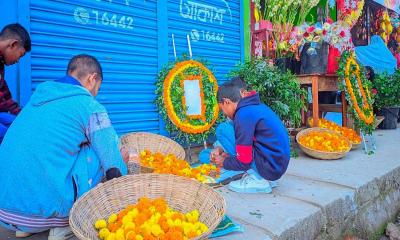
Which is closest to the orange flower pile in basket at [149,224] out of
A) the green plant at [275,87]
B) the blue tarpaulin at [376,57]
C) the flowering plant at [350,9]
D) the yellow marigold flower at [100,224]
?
the yellow marigold flower at [100,224]

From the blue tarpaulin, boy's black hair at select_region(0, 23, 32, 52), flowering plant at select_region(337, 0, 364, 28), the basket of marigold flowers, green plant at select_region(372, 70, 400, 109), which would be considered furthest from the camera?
the blue tarpaulin

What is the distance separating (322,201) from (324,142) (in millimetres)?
2136

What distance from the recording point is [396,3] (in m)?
13.1

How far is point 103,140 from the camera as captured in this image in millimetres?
2107

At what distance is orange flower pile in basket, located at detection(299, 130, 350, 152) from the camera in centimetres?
476

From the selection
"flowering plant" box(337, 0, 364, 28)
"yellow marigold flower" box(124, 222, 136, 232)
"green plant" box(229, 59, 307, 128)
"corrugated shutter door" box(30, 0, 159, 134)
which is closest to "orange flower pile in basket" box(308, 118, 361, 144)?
"green plant" box(229, 59, 307, 128)

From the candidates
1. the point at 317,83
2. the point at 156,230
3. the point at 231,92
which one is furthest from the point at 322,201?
the point at 317,83

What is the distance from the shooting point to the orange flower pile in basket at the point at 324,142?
187 inches

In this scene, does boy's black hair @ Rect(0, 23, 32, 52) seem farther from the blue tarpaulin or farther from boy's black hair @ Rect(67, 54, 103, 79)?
the blue tarpaulin

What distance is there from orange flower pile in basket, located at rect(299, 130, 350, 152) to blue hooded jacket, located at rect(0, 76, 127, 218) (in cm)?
345

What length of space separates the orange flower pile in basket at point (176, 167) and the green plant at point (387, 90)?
577 centimetres

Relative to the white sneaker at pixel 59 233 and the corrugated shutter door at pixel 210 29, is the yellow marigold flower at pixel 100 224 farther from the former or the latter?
the corrugated shutter door at pixel 210 29

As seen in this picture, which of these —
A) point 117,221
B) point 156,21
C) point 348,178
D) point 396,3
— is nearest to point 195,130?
point 156,21

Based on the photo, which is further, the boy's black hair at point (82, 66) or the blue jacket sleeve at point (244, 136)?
the blue jacket sleeve at point (244, 136)
